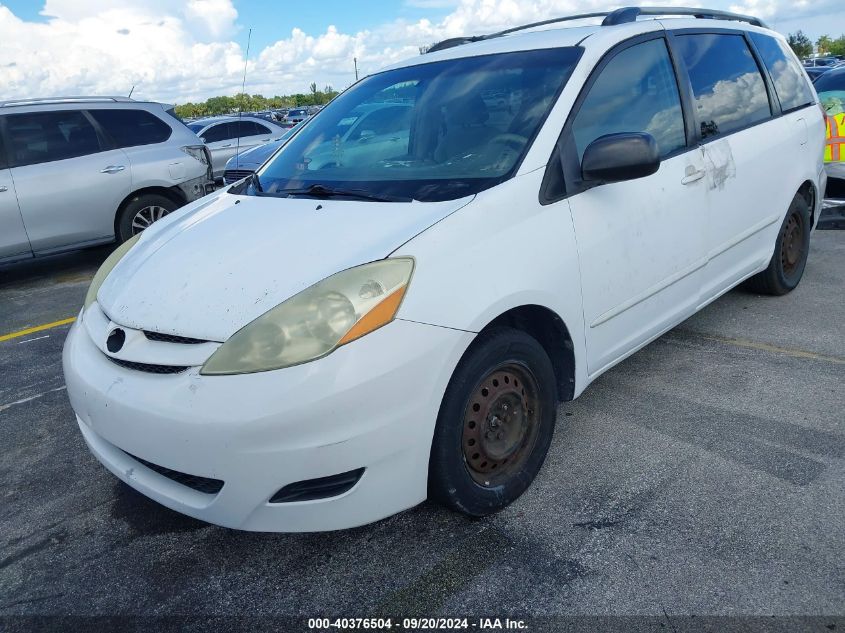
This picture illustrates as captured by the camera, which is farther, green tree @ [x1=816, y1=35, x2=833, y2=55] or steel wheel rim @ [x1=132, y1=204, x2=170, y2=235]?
green tree @ [x1=816, y1=35, x2=833, y2=55]

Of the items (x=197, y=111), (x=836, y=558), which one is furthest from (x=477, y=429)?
(x=197, y=111)

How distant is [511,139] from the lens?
9.12 feet

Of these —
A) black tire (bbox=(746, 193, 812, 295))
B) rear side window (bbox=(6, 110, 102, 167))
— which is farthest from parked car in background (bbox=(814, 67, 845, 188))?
rear side window (bbox=(6, 110, 102, 167))

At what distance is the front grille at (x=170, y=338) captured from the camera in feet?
7.27

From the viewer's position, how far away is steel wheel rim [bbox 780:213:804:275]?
4551mm

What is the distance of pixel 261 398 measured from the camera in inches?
79.7

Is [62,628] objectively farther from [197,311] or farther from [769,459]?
[769,459]

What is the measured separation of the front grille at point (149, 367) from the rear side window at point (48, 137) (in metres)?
5.50

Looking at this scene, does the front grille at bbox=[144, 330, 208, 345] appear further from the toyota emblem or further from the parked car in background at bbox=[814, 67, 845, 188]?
the parked car in background at bbox=[814, 67, 845, 188]

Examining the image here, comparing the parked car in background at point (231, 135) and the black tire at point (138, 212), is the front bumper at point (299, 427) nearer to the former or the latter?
the black tire at point (138, 212)

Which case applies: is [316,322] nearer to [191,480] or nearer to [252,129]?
[191,480]

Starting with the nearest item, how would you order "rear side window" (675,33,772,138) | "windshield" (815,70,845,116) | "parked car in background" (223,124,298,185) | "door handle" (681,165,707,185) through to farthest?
"door handle" (681,165,707,185) < "rear side window" (675,33,772,138) < "windshield" (815,70,845,116) < "parked car in background" (223,124,298,185)

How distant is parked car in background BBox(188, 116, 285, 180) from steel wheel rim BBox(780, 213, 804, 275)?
904 cm

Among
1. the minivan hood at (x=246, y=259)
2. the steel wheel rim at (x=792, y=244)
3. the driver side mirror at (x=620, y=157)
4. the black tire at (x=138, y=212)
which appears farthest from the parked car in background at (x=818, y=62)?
the minivan hood at (x=246, y=259)
